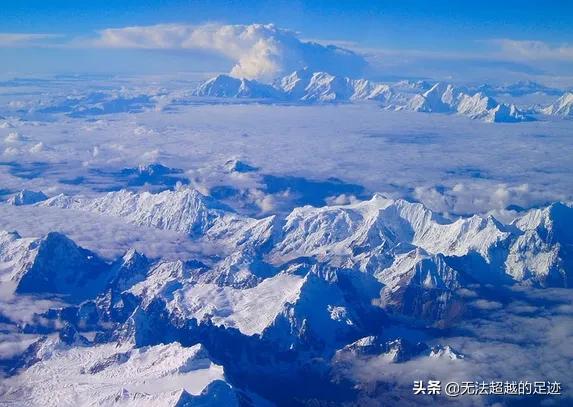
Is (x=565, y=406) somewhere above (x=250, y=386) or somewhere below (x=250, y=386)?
above

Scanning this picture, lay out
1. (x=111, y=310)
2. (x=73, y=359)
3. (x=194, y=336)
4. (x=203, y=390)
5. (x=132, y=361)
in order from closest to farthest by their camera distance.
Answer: (x=203, y=390) → (x=132, y=361) → (x=73, y=359) → (x=194, y=336) → (x=111, y=310)

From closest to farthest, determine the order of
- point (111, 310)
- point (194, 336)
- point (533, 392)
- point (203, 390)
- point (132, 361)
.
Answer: point (203, 390) → point (533, 392) → point (132, 361) → point (194, 336) → point (111, 310)

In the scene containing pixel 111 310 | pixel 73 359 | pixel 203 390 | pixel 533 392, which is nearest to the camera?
pixel 203 390

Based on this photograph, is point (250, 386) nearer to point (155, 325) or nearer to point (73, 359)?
point (155, 325)

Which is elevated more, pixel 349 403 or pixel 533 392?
pixel 533 392

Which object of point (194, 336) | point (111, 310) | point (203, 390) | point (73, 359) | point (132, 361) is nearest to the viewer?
point (203, 390)

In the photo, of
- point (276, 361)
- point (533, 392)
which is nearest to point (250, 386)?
point (276, 361)

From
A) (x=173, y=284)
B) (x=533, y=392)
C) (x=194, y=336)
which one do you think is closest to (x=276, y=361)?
(x=194, y=336)

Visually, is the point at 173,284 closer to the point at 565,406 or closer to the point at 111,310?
the point at 111,310

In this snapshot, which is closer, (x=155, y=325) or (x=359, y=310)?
(x=155, y=325)
